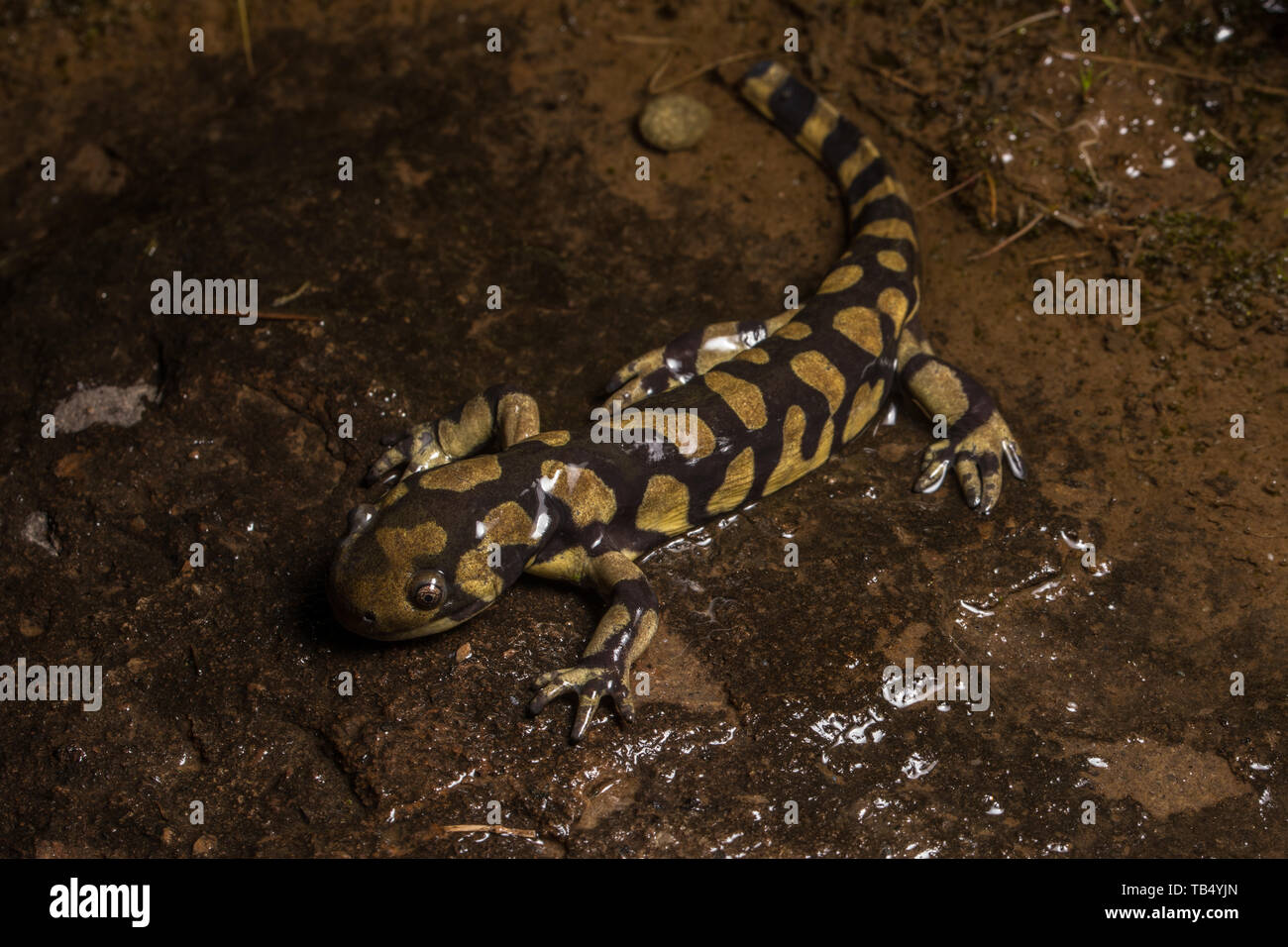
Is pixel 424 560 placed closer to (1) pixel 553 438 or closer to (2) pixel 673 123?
(1) pixel 553 438

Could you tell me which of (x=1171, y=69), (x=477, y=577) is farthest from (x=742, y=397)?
(x=1171, y=69)

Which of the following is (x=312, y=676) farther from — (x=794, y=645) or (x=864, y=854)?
(x=864, y=854)

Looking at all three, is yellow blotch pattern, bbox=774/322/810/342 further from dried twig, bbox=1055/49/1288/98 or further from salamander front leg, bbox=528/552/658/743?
dried twig, bbox=1055/49/1288/98

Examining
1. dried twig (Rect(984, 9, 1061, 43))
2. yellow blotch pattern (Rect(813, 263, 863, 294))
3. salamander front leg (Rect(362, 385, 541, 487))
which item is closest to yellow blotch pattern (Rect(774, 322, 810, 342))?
yellow blotch pattern (Rect(813, 263, 863, 294))

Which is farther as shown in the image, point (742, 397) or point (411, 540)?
point (742, 397)

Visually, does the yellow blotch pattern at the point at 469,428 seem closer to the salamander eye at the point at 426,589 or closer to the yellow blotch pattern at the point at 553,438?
the yellow blotch pattern at the point at 553,438

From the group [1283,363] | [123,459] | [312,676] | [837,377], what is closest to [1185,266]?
[1283,363]
